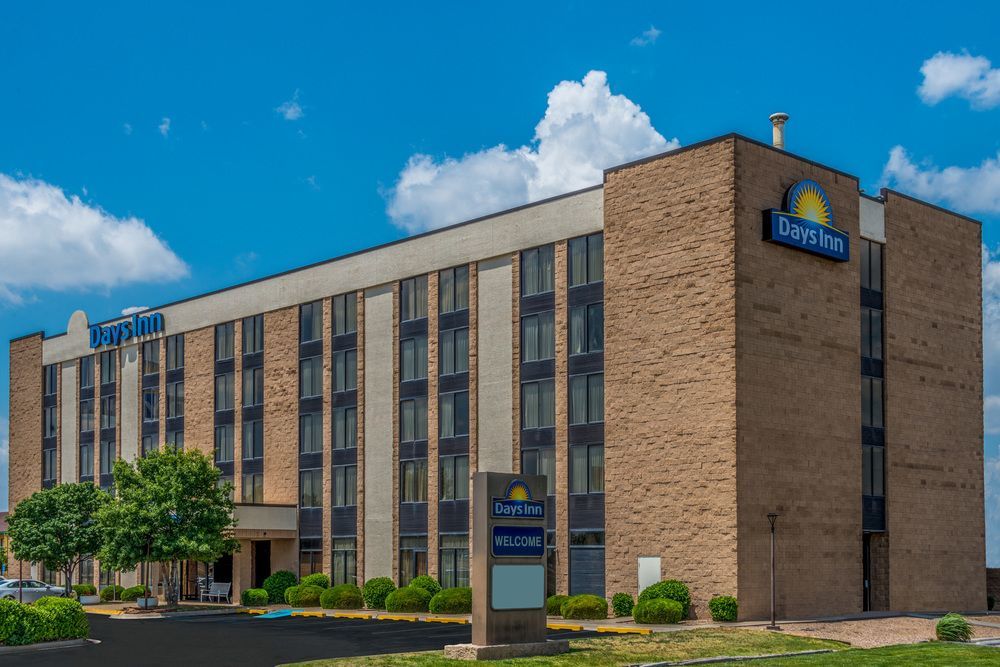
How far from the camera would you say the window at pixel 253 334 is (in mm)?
62469

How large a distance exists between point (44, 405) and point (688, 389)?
1991 inches

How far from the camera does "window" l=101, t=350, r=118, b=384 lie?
72438mm

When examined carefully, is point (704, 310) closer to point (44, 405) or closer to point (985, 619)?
point (985, 619)

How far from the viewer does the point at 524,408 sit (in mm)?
49156

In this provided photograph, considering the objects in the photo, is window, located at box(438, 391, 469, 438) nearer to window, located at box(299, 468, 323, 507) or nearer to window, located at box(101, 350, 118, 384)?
window, located at box(299, 468, 323, 507)

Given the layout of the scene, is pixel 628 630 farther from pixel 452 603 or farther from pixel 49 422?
pixel 49 422

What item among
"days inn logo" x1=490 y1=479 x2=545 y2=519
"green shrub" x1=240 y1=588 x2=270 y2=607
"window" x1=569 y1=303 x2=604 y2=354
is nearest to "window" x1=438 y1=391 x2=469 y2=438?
"window" x1=569 y1=303 x2=604 y2=354

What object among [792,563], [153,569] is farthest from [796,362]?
[153,569]

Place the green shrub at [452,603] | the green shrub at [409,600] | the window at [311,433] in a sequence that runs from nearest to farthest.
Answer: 1. the green shrub at [452,603]
2. the green shrub at [409,600]
3. the window at [311,433]

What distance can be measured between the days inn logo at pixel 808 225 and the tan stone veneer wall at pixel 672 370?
2.21 m

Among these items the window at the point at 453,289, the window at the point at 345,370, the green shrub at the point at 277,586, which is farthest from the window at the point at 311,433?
the window at the point at 453,289

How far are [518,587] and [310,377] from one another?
30.8 m

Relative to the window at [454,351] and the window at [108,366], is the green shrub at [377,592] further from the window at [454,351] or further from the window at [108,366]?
the window at [108,366]

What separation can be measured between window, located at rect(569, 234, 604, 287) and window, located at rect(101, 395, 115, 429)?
119 feet
